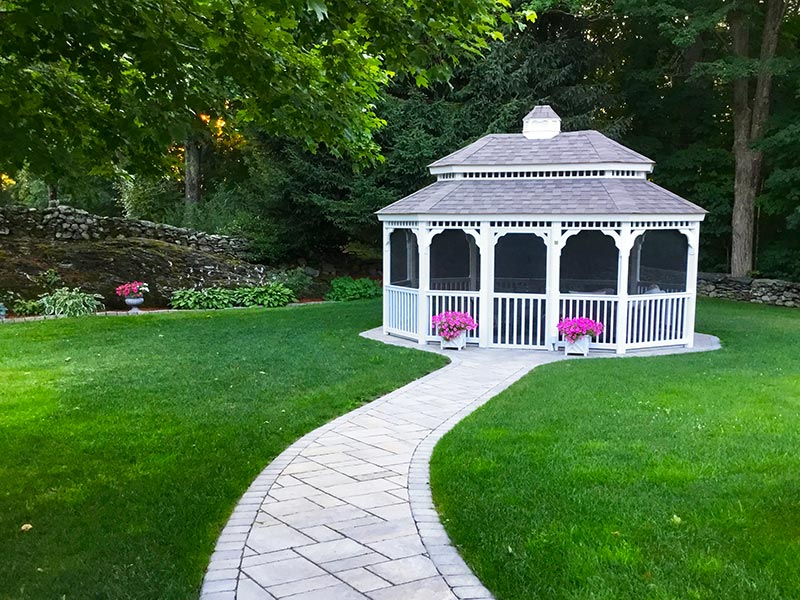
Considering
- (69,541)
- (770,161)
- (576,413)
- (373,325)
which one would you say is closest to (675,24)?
(770,161)

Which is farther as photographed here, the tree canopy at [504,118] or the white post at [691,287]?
the white post at [691,287]

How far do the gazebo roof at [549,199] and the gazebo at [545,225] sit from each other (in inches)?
0.7

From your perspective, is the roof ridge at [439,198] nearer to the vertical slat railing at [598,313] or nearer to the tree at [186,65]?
the vertical slat railing at [598,313]

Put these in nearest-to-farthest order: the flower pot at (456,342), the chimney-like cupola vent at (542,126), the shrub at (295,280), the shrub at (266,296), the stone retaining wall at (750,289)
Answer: the flower pot at (456,342), the chimney-like cupola vent at (542,126), the shrub at (266,296), the shrub at (295,280), the stone retaining wall at (750,289)

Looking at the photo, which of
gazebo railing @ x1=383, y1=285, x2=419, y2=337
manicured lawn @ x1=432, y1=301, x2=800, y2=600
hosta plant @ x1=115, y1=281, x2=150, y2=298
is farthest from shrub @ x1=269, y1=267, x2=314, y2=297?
manicured lawn @ x1=432, y1=301, x2=800, y2=600

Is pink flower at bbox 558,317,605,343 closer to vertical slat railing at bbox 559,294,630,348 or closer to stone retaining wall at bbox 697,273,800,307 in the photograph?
vertical slat railing at bbox 559,294,630,348

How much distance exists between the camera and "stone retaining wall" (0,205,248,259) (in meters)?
17.3

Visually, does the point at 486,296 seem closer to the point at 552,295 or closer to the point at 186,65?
the point at 552,295

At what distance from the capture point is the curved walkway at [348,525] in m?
3.78

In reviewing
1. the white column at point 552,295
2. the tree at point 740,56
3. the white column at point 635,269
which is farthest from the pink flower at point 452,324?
the tree at point 740,56

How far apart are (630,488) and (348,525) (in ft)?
7.00

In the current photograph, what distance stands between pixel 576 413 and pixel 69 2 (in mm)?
5896

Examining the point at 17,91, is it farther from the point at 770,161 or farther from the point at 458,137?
the point at 770,161

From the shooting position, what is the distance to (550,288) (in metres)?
11.7
